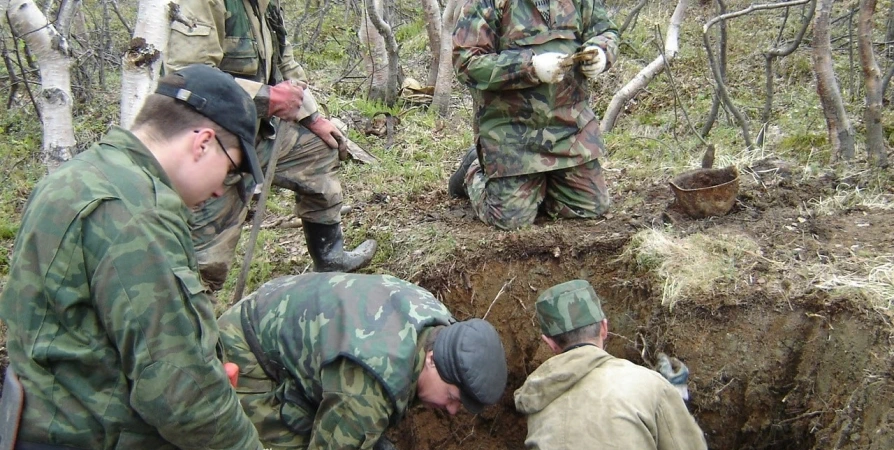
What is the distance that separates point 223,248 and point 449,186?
212cm

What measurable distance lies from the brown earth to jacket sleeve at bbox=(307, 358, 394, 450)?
1341 millimetres

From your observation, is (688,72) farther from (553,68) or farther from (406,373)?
(406,373)

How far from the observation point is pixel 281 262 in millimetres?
4453

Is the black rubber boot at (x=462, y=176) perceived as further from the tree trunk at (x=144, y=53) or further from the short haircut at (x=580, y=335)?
the tree trunk at (x=144, y=53)

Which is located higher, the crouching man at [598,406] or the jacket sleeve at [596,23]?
the jacket sleeve at [596,23]

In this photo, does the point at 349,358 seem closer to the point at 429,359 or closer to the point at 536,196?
the point at 429,359

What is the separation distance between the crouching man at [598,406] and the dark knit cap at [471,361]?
226 millimetres

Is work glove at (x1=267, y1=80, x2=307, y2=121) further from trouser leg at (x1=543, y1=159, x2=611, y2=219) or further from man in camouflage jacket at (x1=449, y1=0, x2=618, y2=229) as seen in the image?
trouser leg at (x1=543, y1=159, x2=611, y2=219)

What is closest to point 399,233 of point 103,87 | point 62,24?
point 62,24

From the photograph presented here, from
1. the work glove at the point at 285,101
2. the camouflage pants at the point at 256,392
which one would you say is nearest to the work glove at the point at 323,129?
the work glove at the point at 285,101

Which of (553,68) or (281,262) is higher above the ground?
(553,68)

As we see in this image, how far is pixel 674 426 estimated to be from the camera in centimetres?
251

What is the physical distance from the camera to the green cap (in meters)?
2.73

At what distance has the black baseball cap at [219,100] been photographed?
181 centimetres
